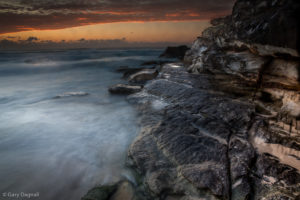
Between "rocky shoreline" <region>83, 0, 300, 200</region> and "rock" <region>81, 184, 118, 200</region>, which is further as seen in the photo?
"rock" <region>81, 184, 118, 200</region>

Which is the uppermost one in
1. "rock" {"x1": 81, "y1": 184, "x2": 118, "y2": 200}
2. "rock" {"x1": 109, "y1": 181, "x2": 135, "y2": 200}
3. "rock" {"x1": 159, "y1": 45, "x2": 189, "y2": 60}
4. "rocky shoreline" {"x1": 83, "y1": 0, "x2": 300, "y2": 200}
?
"rock" {"x1": 159, "y1": 45, "x2": 189, "y2": 60}

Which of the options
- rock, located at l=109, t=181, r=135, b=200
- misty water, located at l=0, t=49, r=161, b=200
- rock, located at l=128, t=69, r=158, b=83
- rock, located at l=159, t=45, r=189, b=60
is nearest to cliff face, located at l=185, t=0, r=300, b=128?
rock, located at l=109, t=181, r=135, b=200

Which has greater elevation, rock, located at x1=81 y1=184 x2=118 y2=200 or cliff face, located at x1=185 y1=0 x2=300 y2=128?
cliff face, located at x1=185 y1=0 x2=300 y2=128

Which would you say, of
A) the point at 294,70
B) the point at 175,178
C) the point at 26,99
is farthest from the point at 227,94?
the point at 26,99

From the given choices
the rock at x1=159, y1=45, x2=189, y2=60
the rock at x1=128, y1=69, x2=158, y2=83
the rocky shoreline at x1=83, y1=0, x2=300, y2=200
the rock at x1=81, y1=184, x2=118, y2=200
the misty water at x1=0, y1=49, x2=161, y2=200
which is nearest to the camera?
the rocky shoreline at x1=83, y1=0, x2=300, y2=200

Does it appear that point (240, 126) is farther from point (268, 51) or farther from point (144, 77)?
point (144, 77)

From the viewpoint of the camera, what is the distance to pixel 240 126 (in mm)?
3736

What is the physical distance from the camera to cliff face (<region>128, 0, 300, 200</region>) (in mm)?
2582

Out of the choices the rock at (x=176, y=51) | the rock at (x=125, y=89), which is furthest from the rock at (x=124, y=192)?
the rock at (x=176, y=51)

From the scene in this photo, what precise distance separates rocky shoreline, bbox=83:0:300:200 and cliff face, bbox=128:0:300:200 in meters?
0.01

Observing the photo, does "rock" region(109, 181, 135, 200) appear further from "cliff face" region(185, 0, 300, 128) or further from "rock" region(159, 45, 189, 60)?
"rock" region(159, 45, 189, 60)

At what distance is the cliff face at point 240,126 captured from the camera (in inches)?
102

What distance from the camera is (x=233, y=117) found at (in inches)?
158

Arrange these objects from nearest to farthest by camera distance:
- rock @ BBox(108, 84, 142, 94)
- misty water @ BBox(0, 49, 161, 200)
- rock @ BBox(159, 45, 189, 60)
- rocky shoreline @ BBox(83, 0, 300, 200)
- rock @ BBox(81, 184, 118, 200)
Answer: rocky shoreline @ BBox(83, 0, 300, 200) → rock @ BBox(81, 184, 118, 200) → misty water @ BBox(0, 49, 161, 200) → rock @ BBox(108, 84, 142, 94) → rock @ BBox(159, 45, 189, 60)
